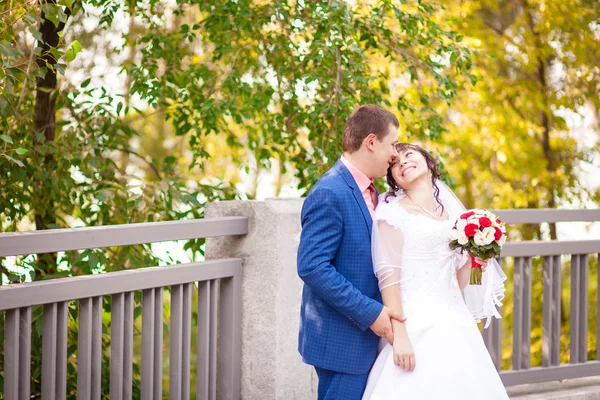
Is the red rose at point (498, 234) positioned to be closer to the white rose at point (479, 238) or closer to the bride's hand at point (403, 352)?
the white rose at point (479, 238)

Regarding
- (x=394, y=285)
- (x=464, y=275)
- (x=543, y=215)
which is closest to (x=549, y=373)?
(x=543, y=215)

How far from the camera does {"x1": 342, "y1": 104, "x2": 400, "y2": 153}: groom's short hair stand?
3096 mm

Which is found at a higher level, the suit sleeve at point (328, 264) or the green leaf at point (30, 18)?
the green leaf at point (30, 18)

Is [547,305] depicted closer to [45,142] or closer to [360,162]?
[360,162]

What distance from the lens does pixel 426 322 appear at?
124 inches

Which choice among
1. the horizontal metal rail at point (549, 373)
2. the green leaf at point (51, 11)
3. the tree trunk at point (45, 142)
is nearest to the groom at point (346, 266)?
the green leaf at point (51, 11)

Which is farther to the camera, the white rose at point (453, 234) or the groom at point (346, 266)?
the white rose at point (453, 234)

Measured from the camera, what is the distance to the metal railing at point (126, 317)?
2.98m

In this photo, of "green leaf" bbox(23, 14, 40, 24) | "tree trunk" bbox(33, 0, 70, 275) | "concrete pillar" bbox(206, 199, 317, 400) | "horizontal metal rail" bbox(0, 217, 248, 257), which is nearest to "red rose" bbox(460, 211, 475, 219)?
"concrete pillar" bbox(206, 199, 317, 400)

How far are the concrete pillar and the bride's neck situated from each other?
81cm

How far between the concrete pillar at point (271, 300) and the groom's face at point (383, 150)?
0.88 metres

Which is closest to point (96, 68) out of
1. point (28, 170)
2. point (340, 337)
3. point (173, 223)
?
point (28, 170)

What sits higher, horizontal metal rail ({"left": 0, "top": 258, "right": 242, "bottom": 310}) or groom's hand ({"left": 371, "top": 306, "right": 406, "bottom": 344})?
horizontal metal rail ({"left": 0, "top": 258, "right": 242, "bottom": 310})

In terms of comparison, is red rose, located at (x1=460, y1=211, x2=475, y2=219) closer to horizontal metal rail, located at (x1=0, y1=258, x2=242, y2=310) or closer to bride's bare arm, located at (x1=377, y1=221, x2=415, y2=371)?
bride's bare arm, located at (x1=377, y1=221, x2=415, y2=371)
